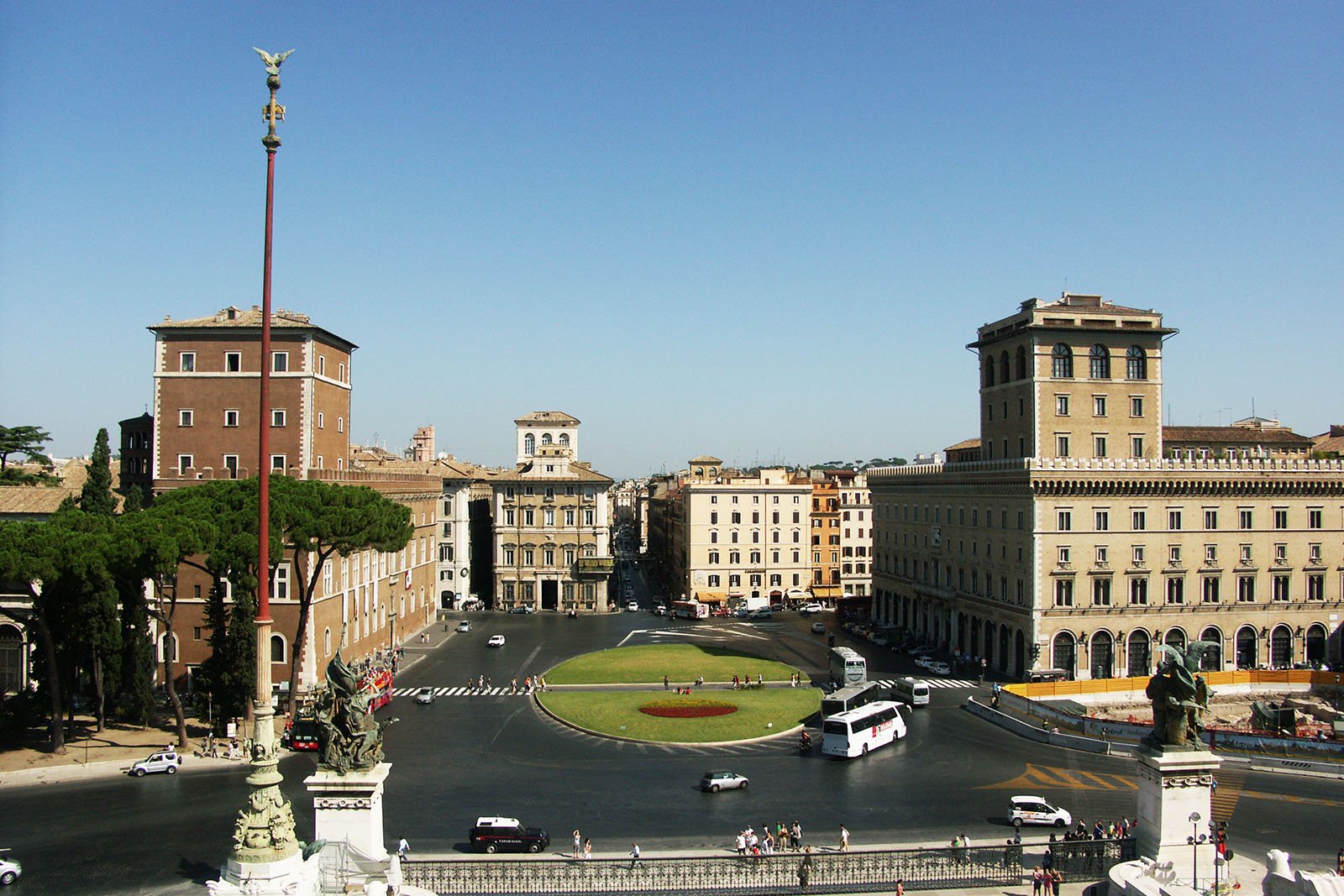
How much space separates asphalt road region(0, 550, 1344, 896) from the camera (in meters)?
30.1

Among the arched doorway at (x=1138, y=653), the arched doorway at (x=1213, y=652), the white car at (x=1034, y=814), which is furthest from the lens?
the arched doorway at (x=1213, y=652)

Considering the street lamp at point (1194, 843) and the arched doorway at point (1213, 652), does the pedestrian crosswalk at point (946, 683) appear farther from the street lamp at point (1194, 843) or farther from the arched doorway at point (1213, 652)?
the street lamp at point (1194, 843)

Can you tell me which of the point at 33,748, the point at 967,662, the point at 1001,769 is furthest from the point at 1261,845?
the point at 33,748

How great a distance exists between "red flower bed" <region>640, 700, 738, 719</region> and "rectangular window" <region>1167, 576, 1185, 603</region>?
28.0 m

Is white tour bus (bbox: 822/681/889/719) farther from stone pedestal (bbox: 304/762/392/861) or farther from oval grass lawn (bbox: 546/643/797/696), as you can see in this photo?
stone pedestal (bbox: 304/762/392/861)

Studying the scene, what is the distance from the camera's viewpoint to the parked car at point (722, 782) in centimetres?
3634

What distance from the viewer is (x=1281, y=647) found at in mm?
60469

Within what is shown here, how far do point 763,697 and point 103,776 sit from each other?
1216 inches

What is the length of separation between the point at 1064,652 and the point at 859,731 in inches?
848

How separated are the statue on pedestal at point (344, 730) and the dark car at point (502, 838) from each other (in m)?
9.74

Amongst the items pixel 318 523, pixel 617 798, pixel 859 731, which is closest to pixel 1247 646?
pixel 859 731

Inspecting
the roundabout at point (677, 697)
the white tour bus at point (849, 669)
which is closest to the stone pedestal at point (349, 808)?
the roundabout at point (677, 697)

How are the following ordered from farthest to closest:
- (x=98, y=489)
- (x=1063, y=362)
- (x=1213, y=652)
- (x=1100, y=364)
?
1. (x=1100, y=364)
2. (x=1063, y=362)
3. (x=1213, y=652)
4. (x=98, y=489)

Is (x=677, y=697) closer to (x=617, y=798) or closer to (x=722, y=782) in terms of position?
(x=722, y=782)
